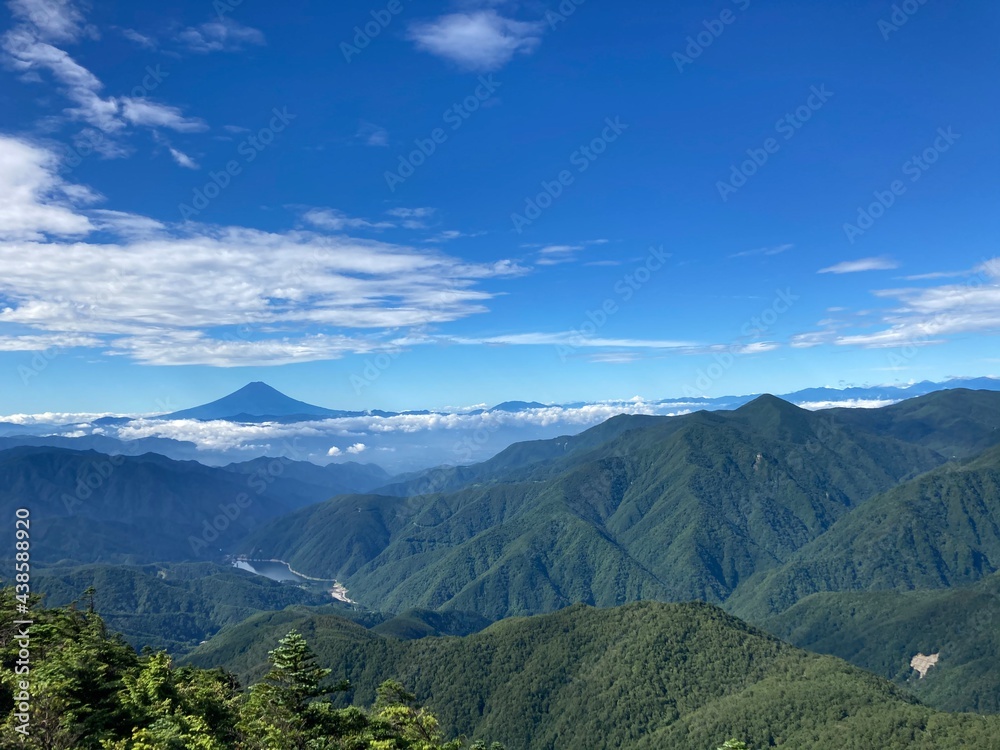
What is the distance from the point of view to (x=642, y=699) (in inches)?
7756

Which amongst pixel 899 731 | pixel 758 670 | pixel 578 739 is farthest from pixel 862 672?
pixel 578 739

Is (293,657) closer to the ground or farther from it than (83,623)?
farther from it

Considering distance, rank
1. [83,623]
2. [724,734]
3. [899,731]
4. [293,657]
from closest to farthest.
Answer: [293,657], [83,623], [899,731], [724,734]

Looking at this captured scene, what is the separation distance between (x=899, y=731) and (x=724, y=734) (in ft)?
137

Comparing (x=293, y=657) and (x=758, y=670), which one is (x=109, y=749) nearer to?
(x=293, y=657)

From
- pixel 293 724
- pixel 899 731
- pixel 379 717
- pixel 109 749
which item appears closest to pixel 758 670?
pixel 899 731

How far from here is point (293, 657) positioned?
4162 cm

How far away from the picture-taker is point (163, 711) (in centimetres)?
4034

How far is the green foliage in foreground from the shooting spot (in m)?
35.0

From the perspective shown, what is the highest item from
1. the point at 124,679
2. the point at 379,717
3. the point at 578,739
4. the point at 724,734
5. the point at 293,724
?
the point at 124,679

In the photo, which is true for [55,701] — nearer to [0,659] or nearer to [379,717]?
[0,659]

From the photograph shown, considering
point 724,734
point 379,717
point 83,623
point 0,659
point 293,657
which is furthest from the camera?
point 724,734

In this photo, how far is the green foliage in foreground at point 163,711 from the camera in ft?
115

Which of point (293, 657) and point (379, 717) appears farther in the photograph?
point (379, 717)
